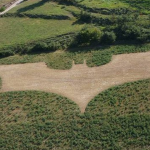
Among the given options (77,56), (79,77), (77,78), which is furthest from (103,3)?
(77,78)

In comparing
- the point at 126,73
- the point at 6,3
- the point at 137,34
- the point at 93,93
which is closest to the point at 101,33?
the point at 137,34

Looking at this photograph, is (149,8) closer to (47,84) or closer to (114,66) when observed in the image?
(114,66)

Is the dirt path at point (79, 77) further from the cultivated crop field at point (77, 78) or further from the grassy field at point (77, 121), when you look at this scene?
the grassy field at point (77, 121)

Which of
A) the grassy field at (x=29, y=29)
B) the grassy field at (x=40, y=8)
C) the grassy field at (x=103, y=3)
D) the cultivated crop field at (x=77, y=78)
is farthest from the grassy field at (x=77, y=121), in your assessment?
the grassy field at (x=40, y=8)

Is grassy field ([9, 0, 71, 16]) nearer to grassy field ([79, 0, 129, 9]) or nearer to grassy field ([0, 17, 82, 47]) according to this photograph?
grassy field ([0, 17, 82, 47])

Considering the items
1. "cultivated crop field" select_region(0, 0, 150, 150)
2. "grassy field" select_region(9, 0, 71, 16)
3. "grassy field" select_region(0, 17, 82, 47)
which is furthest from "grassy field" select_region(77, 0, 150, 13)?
"grassy field" select_region(0, 17, 82, 47)

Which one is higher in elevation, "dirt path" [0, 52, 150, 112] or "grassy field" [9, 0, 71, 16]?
"grassy field" [9, 0, 71, 16]
